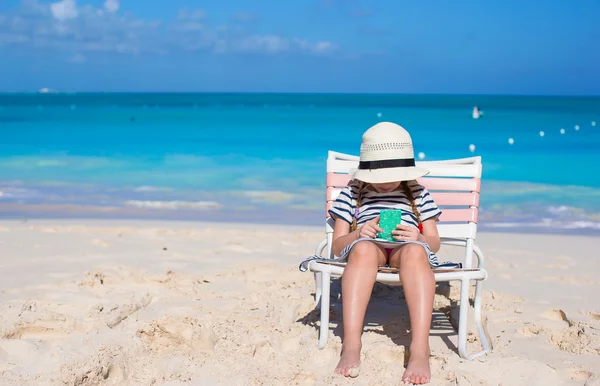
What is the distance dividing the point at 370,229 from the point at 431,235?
40 centimetres

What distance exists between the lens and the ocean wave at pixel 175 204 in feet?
31.4

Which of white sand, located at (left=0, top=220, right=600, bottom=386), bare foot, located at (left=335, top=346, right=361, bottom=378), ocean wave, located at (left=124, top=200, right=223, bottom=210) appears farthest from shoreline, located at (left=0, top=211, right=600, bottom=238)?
bare foot, located at (left=335, top=346, right=361, bottom=378)

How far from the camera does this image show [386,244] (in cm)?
356

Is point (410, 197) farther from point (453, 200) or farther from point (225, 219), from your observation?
point (225, 219)

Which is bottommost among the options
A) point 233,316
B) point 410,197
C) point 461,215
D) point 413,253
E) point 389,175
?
point 233,316

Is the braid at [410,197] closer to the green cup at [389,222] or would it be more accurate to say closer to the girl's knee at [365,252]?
the green cup at [389,222]

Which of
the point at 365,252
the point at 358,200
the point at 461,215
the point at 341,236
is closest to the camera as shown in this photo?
the point at 365,252

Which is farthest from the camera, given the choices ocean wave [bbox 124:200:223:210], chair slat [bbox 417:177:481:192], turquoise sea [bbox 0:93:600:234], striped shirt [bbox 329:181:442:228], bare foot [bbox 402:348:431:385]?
ocean wave [bbox 124:200:223:210]

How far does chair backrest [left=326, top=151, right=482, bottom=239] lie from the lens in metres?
4.37

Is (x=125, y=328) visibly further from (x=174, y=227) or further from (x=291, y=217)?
(x=291, y=217)

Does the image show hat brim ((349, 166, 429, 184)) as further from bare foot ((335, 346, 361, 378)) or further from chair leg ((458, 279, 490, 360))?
bare foot ((335, 346, 361, 378))

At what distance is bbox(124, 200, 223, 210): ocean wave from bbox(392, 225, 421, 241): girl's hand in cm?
619

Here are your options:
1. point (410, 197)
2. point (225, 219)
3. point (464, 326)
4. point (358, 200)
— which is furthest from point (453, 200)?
point (225, 219)

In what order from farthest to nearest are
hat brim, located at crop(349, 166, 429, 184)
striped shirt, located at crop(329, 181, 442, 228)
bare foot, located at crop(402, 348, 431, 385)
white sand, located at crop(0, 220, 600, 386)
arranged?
striped shirt, located at crop(329, 181, 442, 228)
hat brim, located at crop(349, 166, 429, 184)
white sand, located at crop(0, 220, 600, 386)
bare foot, located at crop(402, 348, 431, 385)
